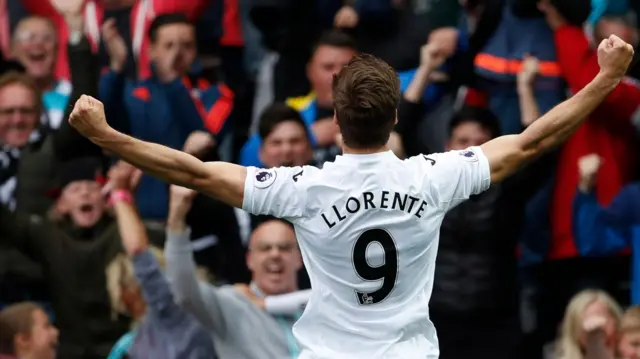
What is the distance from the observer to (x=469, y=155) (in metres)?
5.79

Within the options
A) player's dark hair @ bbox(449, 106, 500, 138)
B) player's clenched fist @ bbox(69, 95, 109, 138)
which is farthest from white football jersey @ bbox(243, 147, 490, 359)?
player's dark hair @ bbox(449, 106, 500, 138)

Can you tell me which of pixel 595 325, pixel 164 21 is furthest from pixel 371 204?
pixel 164 21

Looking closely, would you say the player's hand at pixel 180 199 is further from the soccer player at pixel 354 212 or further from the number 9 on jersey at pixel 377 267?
the number 9 on jersey at pixel 377 267

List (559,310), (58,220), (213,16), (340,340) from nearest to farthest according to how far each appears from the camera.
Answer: (340,340) → (559,310) → (58,220) → (213,16)

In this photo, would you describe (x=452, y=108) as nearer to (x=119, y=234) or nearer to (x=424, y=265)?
(x=119, y=234)

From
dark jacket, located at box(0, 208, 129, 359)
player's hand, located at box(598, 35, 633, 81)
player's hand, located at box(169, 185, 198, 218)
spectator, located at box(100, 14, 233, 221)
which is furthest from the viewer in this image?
spectator, located at box(100, 14, 233, 221)

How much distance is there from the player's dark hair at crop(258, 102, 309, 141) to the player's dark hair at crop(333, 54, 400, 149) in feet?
11.9

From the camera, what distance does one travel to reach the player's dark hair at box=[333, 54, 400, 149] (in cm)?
552

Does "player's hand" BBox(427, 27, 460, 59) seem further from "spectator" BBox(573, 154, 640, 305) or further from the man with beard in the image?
the man with beard

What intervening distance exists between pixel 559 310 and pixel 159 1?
3724 mm

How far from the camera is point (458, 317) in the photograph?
874 centimetres

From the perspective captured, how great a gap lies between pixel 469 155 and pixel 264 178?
771mm

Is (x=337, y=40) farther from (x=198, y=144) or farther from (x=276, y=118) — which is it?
(x=198, y=144)

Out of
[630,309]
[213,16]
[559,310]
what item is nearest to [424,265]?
[630,309]
